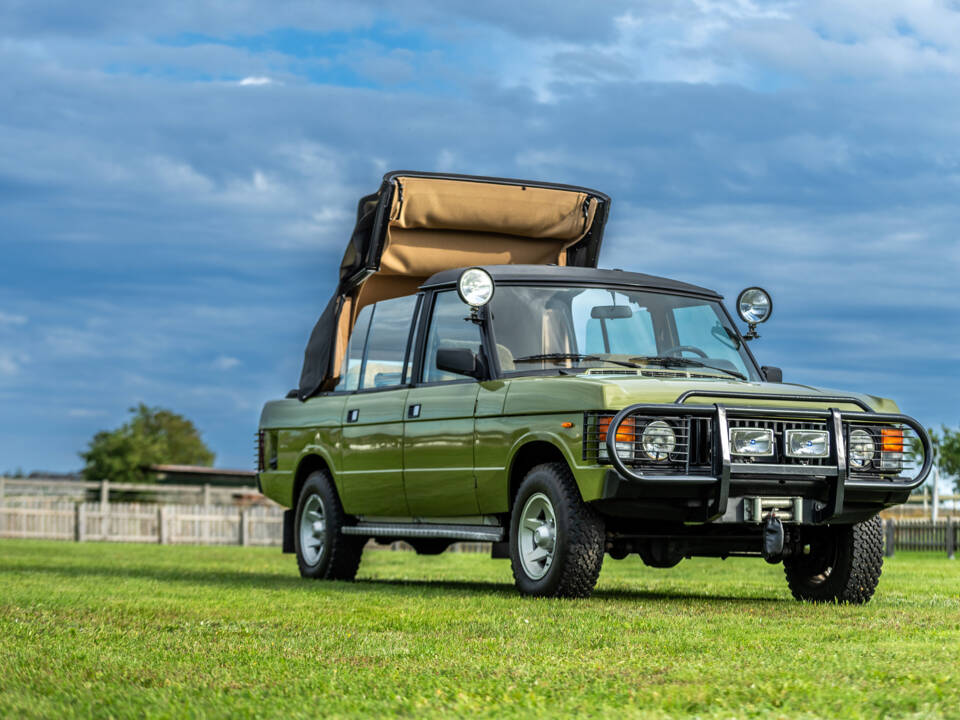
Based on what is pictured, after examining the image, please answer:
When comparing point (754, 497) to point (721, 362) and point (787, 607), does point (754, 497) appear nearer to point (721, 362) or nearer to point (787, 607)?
point (787, 607)

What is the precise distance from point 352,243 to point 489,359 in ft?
9.79

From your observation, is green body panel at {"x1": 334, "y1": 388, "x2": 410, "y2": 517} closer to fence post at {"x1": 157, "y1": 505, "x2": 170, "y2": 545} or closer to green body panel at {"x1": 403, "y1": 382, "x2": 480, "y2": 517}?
green body panel at {"x1": 403, "y1": 382, "x2": 480, "y2": 517}

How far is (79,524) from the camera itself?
37094 mm

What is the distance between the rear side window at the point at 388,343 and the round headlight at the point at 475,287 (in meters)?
1.54

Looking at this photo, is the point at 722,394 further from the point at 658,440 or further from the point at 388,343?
the point at 388,343

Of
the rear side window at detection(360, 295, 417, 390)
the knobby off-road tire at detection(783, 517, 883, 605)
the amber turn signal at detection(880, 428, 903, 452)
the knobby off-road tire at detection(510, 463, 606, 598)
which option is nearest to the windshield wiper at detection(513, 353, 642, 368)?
the knobby off-road tire at detection(510, 463, 606, 598)

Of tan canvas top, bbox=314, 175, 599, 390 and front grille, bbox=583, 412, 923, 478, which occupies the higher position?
tan canvas top, bbox=314, 175, 599, 390

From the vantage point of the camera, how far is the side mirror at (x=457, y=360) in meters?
10.7

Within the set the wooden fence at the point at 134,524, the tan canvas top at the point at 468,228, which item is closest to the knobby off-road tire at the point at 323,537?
the tan canvas top at the point at 468,228

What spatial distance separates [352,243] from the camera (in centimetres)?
1350

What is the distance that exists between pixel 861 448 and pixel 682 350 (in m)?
1.81

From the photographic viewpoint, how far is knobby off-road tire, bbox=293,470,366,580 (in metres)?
13.4

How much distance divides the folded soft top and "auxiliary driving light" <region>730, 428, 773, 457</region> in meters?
4.66

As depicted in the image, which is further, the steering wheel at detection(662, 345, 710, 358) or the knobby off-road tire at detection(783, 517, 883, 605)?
the steering wheel at detection(662, 345, 710, 358)
